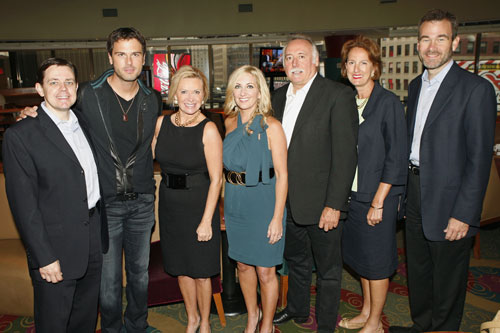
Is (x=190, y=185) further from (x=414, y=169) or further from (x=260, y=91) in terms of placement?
(x=414, y=169)

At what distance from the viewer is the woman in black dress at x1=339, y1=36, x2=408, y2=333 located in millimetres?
2277

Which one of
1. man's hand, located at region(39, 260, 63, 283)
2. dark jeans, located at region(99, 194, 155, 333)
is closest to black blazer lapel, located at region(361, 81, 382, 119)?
dark jeans, located at region(99, 194, 155, 333)

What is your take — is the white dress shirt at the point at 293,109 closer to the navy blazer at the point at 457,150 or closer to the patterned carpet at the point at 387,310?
the navy blazer at the point at 457,150

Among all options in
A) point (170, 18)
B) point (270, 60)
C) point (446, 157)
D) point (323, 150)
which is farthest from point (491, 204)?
point (170, 18)

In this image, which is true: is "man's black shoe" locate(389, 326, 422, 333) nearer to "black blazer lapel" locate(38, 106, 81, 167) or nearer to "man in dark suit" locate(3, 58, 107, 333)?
"man in dark suit" locate(3, 58, 107, 333)

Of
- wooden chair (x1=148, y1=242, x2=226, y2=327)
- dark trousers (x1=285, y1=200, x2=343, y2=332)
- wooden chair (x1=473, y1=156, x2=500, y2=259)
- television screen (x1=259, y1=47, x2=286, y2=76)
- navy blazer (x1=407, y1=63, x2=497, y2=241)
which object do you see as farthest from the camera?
television screen (x1=259, y1=47, x2=286, y2=76)

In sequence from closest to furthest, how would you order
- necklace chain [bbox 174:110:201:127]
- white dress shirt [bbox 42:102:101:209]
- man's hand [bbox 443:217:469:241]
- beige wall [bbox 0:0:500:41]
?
1. white dress shirt [bbox 42:102:101:209]
2. man's hand [bbox 443:217:469:241]
3. necklace chain [bbox 174:110:201:127]
4. beige wall [bbox 0:0:500:41]

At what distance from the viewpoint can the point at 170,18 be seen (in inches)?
430

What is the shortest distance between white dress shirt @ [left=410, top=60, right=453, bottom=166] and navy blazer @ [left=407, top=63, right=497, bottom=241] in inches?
2.2

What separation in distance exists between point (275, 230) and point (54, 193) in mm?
1180

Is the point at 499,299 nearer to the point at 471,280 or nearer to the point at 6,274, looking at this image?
→ the point at 471,280

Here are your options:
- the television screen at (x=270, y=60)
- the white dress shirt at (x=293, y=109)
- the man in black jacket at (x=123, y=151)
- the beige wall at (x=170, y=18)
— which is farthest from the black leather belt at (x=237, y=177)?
the beige wall at (x=170, y=18)

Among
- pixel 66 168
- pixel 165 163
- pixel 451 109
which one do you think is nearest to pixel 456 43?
pixel 451 109

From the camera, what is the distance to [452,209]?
7.30 ft
